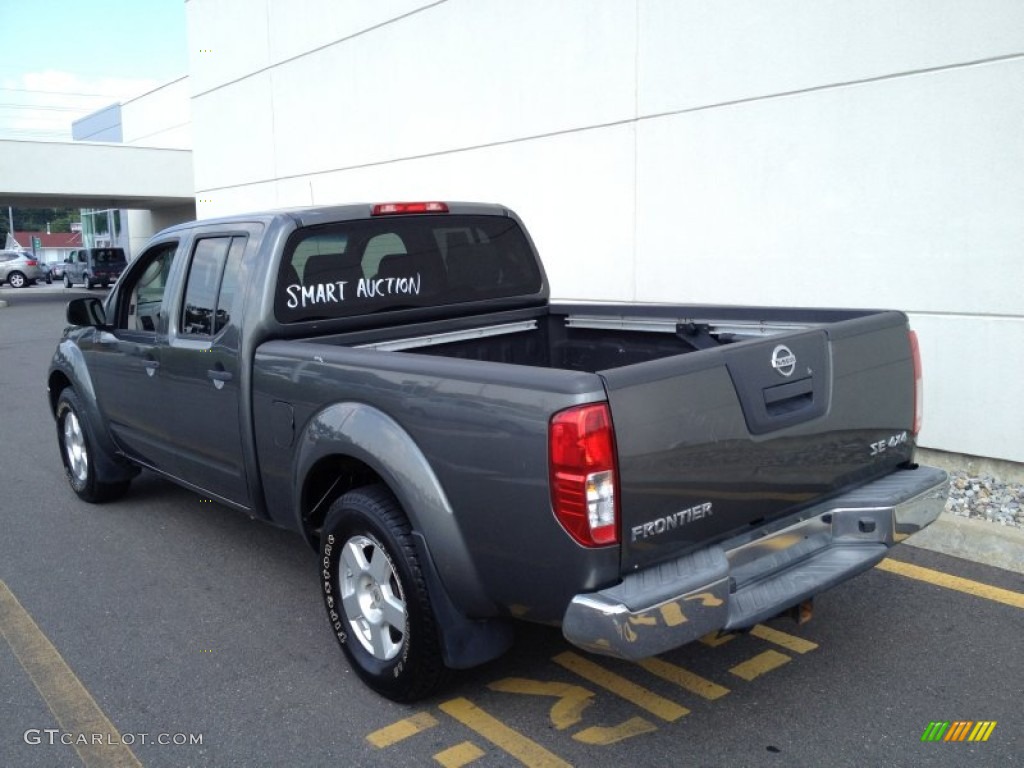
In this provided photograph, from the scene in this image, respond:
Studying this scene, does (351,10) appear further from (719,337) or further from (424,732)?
(424,732)

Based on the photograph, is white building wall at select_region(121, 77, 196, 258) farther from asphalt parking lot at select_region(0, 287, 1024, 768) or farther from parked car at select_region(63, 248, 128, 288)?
asphalt parking lot at select_region(0, 287, 1024, 768)

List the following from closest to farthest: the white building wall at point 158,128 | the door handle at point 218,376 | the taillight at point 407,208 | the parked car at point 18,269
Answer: the door handle at point 218,376, the taillight at point 407,208, the white building wall at point 158,128, the parked car at point 18,269

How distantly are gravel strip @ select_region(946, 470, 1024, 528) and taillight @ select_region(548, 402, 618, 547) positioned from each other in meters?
3.20

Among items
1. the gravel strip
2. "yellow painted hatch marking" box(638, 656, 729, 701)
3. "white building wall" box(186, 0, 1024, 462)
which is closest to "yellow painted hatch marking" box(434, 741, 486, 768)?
"yellow painted hatch marking" box(638, 656, 729, 701)

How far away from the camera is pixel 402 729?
3387 mm

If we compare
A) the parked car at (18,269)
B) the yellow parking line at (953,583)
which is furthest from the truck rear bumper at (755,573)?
the parked car at (18,269)

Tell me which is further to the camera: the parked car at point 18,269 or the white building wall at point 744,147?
the parked car at point 18,269

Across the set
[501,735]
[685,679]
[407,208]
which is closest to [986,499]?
[685,679]

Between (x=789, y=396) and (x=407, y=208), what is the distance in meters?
2.27

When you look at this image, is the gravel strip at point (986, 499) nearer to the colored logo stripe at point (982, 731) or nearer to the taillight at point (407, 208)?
the colored logo stripe at point (982, 731)

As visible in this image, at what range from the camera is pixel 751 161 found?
7.29 m

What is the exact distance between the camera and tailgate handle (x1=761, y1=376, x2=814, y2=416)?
125 inches

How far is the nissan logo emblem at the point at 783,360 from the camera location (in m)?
3.23

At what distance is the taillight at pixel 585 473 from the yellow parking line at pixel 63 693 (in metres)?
1.83
